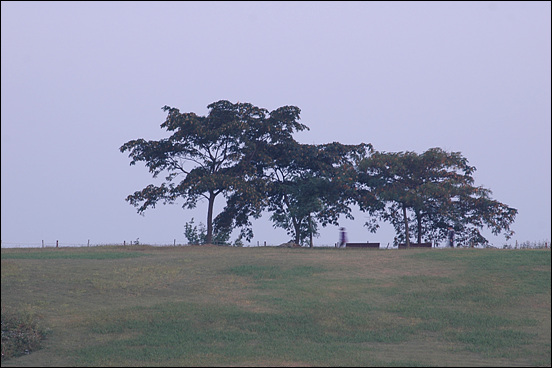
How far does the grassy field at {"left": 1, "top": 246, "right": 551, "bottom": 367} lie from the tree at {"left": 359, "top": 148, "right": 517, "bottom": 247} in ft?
29.6

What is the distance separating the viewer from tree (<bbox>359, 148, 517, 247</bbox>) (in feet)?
141

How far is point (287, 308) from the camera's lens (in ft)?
76.6

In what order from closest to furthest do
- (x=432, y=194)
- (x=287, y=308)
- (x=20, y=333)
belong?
(x=20, y=333), (x=287, y=308), (x=432, y=194)

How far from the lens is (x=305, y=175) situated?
48.5 m

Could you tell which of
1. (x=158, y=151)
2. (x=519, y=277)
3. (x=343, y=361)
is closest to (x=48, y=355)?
(x=343, y=361)

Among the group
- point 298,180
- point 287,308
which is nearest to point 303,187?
point 298,180

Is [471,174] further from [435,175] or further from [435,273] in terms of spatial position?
[435,273]

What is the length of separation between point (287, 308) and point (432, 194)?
22.4m

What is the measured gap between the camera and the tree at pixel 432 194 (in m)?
42.9

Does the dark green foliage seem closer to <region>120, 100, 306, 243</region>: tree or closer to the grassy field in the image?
the grassy field

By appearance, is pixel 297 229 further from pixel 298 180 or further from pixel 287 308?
pixel 287 308

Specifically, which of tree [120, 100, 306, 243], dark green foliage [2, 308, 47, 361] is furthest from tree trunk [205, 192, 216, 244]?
dark green foliage [2, 308, 47, 361]

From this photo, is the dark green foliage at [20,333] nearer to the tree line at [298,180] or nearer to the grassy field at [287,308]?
the grassy field at [287,308]

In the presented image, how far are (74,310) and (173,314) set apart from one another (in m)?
4.02
